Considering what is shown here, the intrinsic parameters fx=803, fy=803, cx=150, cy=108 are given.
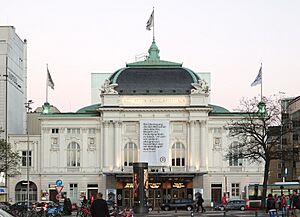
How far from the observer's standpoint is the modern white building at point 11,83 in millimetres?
120500

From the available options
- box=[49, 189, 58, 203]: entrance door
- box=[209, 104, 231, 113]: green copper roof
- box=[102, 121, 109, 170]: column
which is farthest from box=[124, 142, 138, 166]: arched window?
box=[209, 104, 231, 113]: green copper roof

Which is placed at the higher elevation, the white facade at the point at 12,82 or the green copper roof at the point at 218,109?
the white facade at the point at 12,82

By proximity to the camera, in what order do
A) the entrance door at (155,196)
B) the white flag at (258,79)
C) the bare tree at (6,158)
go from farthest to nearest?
the entrance door at (155,196) → the white flag at (258,79) → the bare tree at (6,158)

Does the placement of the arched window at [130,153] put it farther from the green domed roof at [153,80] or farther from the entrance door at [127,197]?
the green domed roof at [153,80]

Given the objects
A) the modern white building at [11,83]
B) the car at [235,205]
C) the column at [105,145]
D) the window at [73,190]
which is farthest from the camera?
the modern white building at [11,83]

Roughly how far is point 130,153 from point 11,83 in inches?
1054

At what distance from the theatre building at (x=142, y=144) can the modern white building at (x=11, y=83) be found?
7.07 meters

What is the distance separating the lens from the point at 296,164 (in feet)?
426

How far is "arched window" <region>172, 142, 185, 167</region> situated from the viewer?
363 feet

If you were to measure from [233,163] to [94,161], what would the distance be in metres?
19.3

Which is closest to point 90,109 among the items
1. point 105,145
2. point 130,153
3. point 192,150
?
point 105,145

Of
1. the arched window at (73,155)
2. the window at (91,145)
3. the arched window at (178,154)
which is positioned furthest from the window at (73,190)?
the arched window at (178,154)

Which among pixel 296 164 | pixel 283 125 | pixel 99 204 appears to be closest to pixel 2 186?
pixel 283 125

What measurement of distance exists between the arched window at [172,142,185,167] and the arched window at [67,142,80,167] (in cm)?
1323
